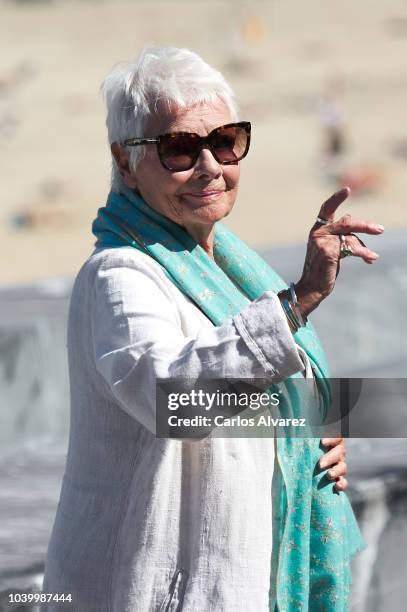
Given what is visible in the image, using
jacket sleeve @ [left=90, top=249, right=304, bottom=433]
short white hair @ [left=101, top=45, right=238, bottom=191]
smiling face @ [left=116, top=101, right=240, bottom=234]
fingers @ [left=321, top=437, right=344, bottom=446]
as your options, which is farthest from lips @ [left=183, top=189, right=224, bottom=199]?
fingers @ [left=321, top=437, right=344, bottom=446]

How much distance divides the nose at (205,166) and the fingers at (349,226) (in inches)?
9.8

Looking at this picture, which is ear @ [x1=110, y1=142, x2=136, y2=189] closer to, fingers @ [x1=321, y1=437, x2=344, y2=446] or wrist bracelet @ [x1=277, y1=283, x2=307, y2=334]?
wrist bracelet @ [x1=277, y1=283, x2=307, y2=334]

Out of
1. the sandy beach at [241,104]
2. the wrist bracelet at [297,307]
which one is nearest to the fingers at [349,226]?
the wrist bracelet at [297,307]

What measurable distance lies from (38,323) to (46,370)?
183 millimetres

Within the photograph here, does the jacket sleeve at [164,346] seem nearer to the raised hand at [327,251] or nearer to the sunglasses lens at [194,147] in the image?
the raised hand at [327,251]

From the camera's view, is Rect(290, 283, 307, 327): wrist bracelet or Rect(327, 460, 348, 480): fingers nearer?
Rect(290, 283, 307, 327): wrist bracelet

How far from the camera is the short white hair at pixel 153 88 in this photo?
7.57 ft

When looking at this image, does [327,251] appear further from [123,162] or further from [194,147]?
[123,162]

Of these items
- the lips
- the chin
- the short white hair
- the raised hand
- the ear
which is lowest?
the raised hand

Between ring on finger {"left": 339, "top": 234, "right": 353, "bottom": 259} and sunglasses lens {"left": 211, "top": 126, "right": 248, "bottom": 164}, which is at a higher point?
sunglasses lens {"left": 211, "top": 126, "right": 248, "bottom": 164}

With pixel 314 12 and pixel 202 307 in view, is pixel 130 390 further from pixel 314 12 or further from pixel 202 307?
pixel 314 12

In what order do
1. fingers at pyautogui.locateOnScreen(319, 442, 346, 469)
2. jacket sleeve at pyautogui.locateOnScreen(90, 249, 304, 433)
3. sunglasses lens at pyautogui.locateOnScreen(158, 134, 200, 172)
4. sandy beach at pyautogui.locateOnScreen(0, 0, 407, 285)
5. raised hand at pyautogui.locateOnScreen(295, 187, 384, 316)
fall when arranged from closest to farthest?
jacket sleeve at pyautogui.locateOnScreen(90, 249, 304, 433)
raised hand at pyautogui.locateOnScreen(295, 187, 384, 316)
sunglasses lens at pyautogui.locateOnScreen(158, 134, 200, 172)
fingers at pyautogui.locateOnScreen(319, 442, 346, 469)
sandy beach at pyautogui.locateOnScreen(0, 0, 407, 285)

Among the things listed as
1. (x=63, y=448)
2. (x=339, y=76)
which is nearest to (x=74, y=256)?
(x=63, y=448)

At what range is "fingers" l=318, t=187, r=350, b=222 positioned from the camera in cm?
221
